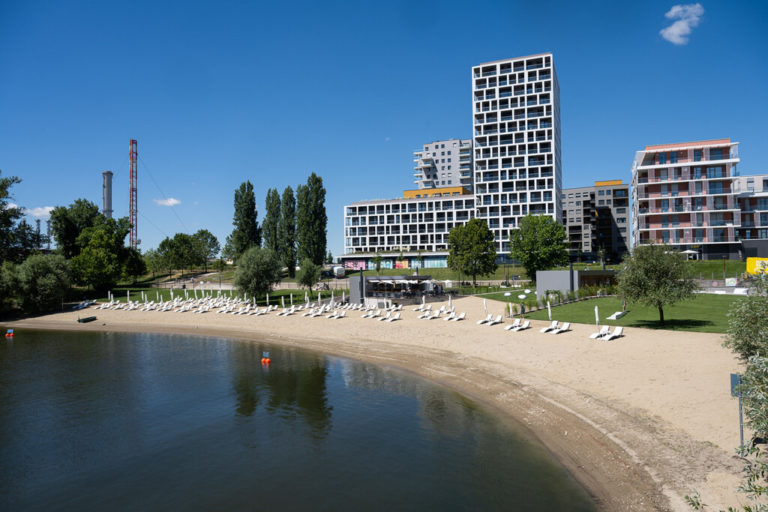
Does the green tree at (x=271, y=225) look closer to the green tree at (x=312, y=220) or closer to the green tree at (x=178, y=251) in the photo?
the green tree at (x=312, y=220)

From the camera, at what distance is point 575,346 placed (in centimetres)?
2327

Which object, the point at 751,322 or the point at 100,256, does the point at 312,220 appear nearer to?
the point at 100,256

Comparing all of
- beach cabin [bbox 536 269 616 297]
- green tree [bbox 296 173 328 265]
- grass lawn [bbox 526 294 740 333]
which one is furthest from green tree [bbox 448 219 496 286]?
green tree [bbox 296 173 328 265]

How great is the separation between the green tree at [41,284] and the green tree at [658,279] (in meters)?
64.9

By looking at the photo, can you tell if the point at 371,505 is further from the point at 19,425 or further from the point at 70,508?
the point at 19,425

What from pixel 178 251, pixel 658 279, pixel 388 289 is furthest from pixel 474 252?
pixel 178 251

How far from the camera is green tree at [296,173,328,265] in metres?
75.8

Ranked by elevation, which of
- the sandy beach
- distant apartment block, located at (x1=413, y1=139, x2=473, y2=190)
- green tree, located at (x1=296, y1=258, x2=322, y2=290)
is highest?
distant apartment block, located at (x1=413, y1=139, x2=473, y2=190)

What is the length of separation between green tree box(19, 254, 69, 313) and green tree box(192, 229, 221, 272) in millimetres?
42339

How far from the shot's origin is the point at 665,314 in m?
30.5

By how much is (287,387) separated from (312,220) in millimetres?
56417

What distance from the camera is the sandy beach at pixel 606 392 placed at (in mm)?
10914

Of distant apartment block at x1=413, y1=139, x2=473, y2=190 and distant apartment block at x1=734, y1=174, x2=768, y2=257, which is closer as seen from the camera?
distant apartment block at x1=734, y1=174, x2=768, y2=257

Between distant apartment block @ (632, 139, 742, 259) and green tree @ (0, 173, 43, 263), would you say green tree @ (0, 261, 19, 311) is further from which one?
distant apartment block @ (632, 139, 742, 259)
